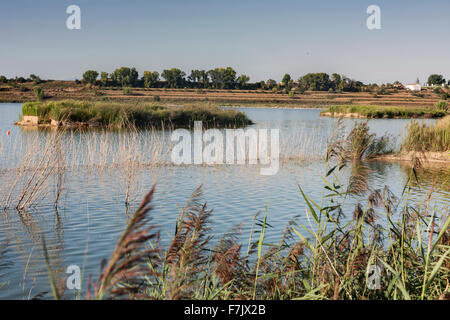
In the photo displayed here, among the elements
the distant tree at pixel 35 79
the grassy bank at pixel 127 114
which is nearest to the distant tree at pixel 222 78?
the distant tree at pixel 35 79

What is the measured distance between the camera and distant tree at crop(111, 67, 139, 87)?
13188cm

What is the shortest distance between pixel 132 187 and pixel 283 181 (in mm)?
5064

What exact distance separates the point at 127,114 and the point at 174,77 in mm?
118946

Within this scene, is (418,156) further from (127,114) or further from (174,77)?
(174,77)

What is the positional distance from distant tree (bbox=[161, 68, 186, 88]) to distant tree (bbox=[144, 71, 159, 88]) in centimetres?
395

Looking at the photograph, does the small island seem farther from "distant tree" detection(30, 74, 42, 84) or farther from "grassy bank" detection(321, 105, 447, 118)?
"distant tree" detection(30, 74, 42, 84)

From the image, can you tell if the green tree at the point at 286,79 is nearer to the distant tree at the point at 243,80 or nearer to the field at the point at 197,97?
the distant tree at the point at 243,80

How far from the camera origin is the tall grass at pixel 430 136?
20250 mm

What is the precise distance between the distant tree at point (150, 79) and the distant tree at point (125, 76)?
10.5 ft

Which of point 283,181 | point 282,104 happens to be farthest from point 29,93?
point 283,181

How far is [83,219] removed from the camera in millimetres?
9898

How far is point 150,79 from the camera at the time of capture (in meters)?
144

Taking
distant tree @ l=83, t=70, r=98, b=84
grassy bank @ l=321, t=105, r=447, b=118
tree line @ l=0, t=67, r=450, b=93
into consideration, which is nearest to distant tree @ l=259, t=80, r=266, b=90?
tree line @ l=0, t=67, r=450, b=93
